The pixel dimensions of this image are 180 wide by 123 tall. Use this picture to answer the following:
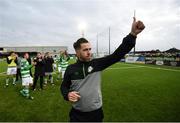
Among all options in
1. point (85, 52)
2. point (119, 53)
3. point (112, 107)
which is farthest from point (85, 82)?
point (112, 107)

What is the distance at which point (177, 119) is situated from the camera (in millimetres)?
7219

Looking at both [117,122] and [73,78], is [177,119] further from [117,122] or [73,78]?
[73,78]

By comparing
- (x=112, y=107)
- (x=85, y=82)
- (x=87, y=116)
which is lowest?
(x=112, y=107)

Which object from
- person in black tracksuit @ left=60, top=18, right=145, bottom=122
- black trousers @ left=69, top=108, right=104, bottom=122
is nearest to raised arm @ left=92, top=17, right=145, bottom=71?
person in black tracksuit @ left=60, top=18, right=145, bottom=122

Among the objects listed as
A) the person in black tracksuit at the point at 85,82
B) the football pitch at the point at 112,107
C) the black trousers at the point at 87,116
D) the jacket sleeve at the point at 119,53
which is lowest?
the football pitch at the point at 112,107

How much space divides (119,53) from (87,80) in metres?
0.63

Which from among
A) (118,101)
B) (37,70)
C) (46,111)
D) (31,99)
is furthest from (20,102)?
(118,101)

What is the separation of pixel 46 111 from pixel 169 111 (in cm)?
446

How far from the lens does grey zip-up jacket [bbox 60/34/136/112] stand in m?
3.33

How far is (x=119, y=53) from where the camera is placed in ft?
10.5

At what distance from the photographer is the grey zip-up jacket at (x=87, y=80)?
3330 mm

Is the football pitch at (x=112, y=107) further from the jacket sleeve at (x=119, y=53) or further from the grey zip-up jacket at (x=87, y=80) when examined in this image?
the jacket sleeve at (x=119, y=53)

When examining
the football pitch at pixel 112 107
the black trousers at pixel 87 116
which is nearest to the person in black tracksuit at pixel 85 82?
the black trousers at pixel 87 116

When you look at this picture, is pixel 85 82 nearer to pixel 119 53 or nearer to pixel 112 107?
pixel 119 53
